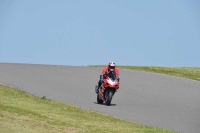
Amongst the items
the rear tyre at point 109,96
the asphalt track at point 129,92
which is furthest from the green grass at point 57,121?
the rear tyre at point 109,96

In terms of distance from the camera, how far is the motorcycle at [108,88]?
23.4 m

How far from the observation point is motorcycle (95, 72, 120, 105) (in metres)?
23.4

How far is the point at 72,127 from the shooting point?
14805 millimetres

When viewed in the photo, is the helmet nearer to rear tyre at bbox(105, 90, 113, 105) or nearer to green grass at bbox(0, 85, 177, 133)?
rear tyre at bbox(105, 90, 113, 105)

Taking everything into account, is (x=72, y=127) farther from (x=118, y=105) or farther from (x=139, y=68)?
(x=139, y=68)

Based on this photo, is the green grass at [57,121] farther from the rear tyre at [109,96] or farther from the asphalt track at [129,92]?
the rear tyre at [109,96]

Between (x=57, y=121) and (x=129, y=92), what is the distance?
1212 centimetres

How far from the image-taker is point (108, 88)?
77.3ft

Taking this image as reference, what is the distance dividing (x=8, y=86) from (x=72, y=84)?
4497 millimetres

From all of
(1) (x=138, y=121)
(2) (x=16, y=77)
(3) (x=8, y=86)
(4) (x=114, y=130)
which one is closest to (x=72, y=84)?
(2) (x=16, y=77)

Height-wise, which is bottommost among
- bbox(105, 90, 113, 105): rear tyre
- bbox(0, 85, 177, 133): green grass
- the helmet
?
bbox(0, 85, 177, 133): green grass

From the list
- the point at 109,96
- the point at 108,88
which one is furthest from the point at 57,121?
the point at 108,88

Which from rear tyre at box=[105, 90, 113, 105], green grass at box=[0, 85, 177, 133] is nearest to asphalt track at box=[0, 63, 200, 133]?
rear tyre at box=[105, 90, 113, 105]

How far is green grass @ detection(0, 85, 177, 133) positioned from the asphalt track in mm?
1225
